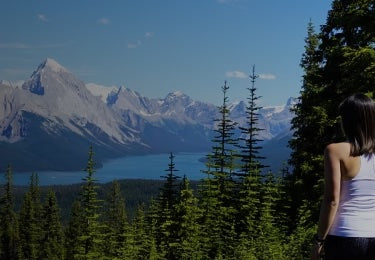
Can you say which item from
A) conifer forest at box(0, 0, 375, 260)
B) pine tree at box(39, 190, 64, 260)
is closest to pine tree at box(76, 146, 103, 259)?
conifer forest at box(0, 0, 375, 260)

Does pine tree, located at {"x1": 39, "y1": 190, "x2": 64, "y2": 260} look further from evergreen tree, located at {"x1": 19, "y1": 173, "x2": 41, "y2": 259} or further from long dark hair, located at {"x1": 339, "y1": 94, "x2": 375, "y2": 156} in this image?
long dark hair, located at {"x1": 339, "y1": 94, "x2": 375, "y2": 156}

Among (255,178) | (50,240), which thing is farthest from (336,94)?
(50,240)

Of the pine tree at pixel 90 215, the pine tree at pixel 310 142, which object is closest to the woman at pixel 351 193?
the pine tree at pixel 310 142

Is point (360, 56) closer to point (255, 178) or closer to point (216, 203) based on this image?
point (255, 178)

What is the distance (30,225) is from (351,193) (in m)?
85.8

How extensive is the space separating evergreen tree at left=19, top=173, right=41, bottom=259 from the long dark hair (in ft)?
270

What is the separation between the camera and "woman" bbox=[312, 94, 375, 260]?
14.2ft

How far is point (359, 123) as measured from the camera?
4.55m

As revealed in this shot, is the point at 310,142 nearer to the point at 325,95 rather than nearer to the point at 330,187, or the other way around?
the point at 325,95

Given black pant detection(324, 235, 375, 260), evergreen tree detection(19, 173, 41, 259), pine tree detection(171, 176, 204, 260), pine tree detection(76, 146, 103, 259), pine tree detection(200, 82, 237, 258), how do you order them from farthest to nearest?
evergreen tree detection(19, 173, 41, 259), pine tree detection(76, 146, 103, 259), pine tree detection(171, 176, 204, 260), pine tree detection(200, 82, 237, 258), black pant detection(324, 235, 375, 260)

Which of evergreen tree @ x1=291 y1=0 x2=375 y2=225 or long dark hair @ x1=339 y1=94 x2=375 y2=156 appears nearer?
long dark hair @ x1=339 y1=94 x2=375 y2=156

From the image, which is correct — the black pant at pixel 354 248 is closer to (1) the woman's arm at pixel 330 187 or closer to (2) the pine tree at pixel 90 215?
(1) the woman's arm at pixel 330 187

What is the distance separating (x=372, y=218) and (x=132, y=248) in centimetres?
2146

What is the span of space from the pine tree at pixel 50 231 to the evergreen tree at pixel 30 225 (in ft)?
3.57
